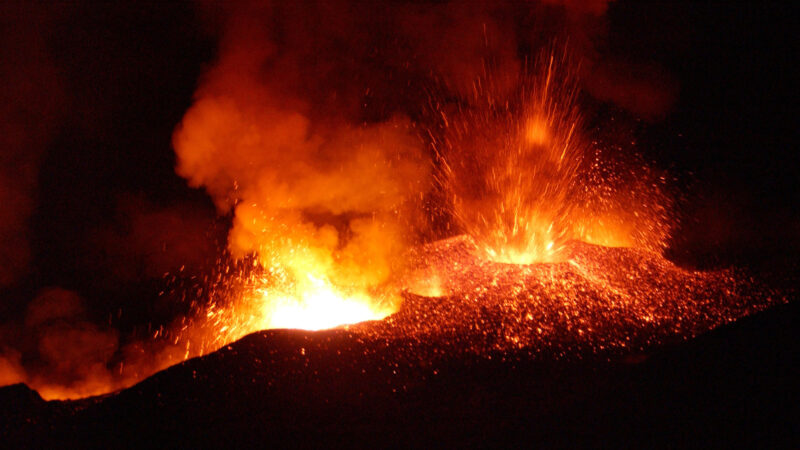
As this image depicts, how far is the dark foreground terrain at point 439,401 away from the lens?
2373mm

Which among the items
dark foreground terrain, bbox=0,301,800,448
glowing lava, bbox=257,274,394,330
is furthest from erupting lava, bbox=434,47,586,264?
dark foreground terrain, bbox=0,301,800,448

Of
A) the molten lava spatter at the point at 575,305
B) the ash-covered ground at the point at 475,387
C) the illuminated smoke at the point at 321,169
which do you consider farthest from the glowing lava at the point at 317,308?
the ash-covered ground at the point at 475,387

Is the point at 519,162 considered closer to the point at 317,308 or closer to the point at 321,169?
the point at 321,169

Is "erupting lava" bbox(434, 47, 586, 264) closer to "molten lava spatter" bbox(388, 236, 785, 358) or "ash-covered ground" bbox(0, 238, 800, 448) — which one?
"molten lava spatter" bbox(388, 236, 785, 358)

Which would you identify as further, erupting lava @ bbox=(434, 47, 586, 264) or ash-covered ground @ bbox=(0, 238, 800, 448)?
erupting lava @ bbox=(434, 47, 586, 264)

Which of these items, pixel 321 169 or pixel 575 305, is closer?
pixel 575 305

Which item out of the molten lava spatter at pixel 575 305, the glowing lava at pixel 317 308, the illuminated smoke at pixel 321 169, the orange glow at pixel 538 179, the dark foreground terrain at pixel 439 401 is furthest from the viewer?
the orange glow at pixel 538 179

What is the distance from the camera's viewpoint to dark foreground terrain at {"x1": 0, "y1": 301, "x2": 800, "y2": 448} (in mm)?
2373

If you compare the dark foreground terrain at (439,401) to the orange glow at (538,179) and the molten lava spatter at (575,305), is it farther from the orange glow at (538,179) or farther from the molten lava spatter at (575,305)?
the orange glow at (538,179)

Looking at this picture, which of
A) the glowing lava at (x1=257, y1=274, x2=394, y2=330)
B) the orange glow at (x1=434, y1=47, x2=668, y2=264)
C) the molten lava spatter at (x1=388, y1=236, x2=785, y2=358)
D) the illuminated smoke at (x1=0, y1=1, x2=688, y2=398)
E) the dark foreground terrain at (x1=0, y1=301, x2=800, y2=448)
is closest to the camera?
the dark foreground terrain at (x1=0, y1=301, x2=800, y2=448)

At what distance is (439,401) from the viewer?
2541mm

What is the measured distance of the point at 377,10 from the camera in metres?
5.89

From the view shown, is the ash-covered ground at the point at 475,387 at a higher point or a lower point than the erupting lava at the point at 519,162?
lower

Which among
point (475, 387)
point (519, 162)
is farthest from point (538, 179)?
point (475, 387)
